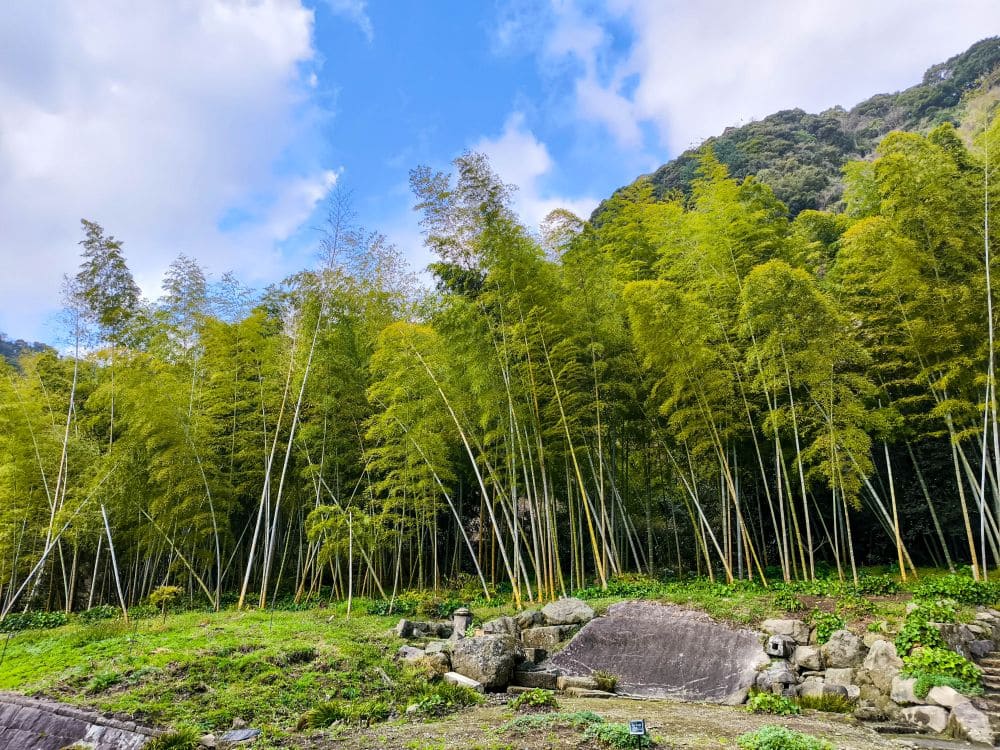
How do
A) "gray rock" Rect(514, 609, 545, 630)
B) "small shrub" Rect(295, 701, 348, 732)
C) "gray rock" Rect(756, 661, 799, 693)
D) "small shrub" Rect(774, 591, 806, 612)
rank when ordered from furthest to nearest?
"gray rock" Rect(514, 609, 545, 630)
"small shrub" Rect(774, 591, 806, 612)
"gray rock" Rect(756, 661, 799, 693)
"small shrub" Rect(295, 701, 348, 732)

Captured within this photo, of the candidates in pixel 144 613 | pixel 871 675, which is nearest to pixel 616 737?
pixel 871 675

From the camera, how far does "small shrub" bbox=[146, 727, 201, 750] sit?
12.4 feet

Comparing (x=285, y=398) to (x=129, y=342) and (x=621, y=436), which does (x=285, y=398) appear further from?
(x=621, y=436)

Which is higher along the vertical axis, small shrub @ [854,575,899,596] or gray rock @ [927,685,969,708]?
small shrub @ [854,575,899,596]

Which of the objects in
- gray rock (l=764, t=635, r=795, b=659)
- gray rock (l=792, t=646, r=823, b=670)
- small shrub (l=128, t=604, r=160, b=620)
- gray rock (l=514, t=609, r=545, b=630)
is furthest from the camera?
small shrub (l=128, t=604, r=160, b=620)

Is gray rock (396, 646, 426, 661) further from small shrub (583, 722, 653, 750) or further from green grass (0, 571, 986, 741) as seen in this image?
small shrub (583, 722, 653, 750)

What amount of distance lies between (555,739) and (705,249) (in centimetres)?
722

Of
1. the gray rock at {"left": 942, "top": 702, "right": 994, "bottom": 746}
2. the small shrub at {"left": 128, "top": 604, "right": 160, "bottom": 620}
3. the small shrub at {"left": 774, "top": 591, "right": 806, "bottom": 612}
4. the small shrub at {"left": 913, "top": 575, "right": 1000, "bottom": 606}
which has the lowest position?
the gray rock at {"left": 942, "top": 702, "right": 994, "bottom": 746}

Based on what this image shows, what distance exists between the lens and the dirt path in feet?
12.1

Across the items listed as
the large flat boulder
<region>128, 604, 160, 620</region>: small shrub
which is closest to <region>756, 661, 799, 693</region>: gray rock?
the large flat boulder

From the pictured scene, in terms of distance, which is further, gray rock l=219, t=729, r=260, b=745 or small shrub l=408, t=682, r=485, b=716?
small shrub l=408, t=682, r=485, b=716

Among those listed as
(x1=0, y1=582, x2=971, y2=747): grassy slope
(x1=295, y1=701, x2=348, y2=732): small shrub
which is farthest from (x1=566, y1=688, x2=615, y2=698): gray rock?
(x1=295, y1=701, x2=348, y2=732): small shrub

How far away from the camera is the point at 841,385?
303 inches

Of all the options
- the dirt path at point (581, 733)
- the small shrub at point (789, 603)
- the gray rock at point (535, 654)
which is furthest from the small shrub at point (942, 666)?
the gray rock at point (535, 654)
